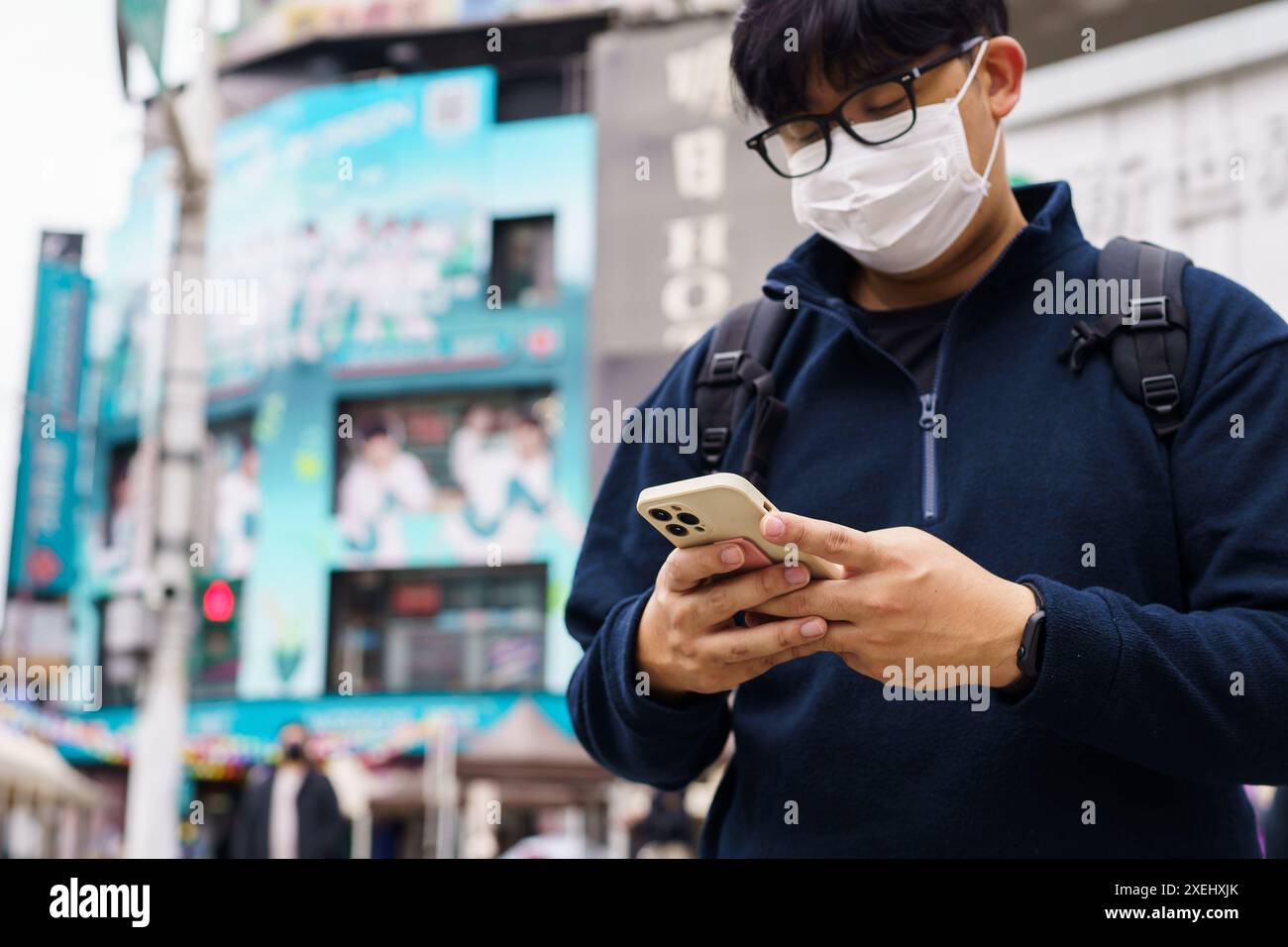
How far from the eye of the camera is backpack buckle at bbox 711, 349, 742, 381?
1596 millimetres

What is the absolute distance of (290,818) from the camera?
6016mm

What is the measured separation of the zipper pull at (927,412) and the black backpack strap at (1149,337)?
0.51ft

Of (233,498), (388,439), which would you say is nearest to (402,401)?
(388,439)

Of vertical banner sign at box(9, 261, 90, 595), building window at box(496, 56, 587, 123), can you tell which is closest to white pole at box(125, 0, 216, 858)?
building window at box(496, 56, 587, 123)

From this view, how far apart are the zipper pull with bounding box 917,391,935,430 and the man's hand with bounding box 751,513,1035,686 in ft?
0.98

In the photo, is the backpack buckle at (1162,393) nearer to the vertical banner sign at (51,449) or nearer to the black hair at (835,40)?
the black hair at (835,40)

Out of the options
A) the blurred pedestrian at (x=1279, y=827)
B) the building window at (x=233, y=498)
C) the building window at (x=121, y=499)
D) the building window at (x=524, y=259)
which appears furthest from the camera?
the building window at (x=121, y=499)

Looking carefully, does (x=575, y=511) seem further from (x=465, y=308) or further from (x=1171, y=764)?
(x=1171, y=764)

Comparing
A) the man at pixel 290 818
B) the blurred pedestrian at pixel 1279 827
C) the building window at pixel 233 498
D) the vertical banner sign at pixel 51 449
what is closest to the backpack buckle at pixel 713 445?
the blurred pedestrian at pixel 1279 827

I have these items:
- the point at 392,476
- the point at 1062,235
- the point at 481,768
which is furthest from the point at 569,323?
the point at 1062,235

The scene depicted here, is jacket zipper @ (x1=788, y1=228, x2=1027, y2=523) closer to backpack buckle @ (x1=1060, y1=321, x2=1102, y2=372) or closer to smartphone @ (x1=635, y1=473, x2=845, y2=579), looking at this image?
backpack buckle @ (x1=1060, y1=321, x2=1102, y2=372)

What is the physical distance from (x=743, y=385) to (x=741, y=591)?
17.1 inches

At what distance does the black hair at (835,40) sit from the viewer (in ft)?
4.94
